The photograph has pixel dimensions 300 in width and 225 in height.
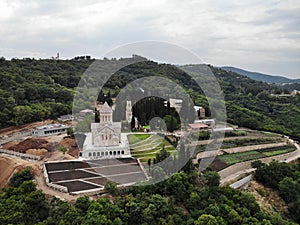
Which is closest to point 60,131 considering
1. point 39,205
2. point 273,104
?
point 39,205

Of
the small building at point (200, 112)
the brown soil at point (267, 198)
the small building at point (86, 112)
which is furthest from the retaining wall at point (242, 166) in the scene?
the small building at point (86, 112)

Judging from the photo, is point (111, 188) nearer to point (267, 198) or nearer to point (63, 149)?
point (63, 149)

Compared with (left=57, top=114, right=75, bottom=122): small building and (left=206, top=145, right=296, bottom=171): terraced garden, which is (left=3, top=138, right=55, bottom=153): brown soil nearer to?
(left=57, top=114, right=75, bottom=122): small building

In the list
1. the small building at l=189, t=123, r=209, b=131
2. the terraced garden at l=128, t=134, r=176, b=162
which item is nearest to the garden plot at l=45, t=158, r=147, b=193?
the terraced garden at l=128, t=134, r=176, b=162

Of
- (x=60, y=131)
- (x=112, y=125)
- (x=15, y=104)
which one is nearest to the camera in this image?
(x=112, y=125)

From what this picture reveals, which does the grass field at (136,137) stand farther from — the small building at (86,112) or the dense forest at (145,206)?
the small building at (86,112)

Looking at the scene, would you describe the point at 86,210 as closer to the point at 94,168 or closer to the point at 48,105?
the point at 94,168

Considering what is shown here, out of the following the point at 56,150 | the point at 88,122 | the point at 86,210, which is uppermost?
the point at 88,122
